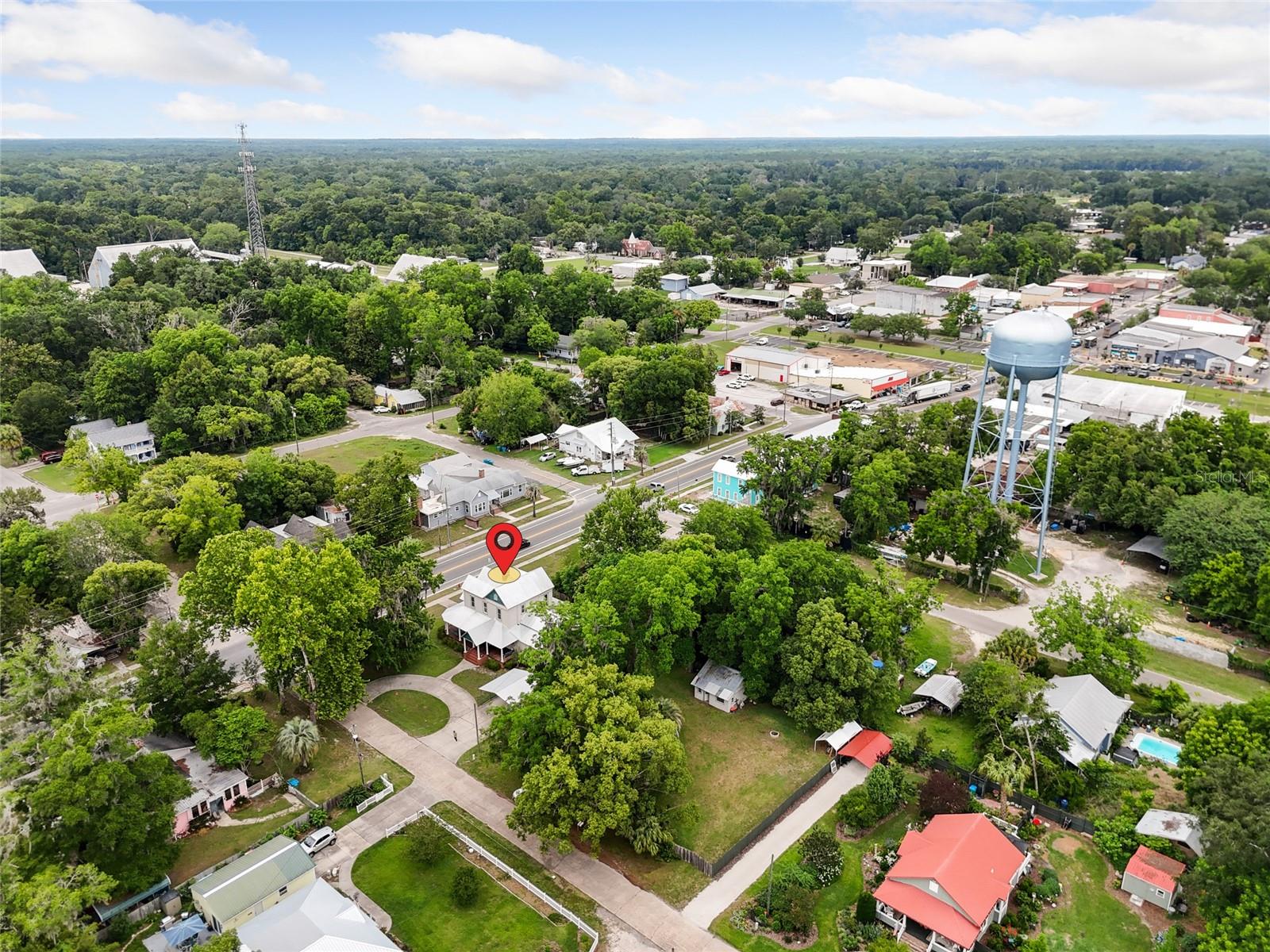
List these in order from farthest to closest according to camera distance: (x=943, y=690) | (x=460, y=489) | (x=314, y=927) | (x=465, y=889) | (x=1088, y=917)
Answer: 1. (x=460, y=489)
2. (x=943, y=690)
3. (x=465, y=889)
4. (x=1088, y=917)
5. (x=314, y=927)

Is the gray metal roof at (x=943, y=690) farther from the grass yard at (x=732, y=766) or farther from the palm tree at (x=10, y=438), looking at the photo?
the palm tree at (x=10, y=438)

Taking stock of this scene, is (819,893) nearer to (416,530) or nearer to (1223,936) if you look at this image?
(1223,936)

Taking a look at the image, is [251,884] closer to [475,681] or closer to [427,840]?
Answer: [427,840]

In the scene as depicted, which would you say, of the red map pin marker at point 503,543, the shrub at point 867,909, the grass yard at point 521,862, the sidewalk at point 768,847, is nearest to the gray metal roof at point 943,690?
the sidewalk at point 768,847

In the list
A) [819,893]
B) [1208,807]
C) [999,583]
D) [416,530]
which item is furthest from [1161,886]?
[416,530]

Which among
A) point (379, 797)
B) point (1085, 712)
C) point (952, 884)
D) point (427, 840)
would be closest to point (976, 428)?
point (1085, 712)
